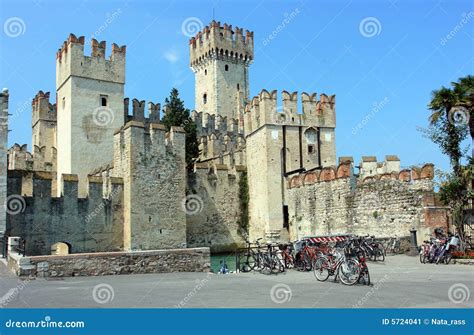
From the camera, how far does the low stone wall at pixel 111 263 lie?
14000 mm

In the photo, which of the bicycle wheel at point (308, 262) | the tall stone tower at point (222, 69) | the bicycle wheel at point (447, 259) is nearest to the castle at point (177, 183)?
the bicycle wheel at point (447, 259)

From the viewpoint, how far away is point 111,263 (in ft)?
49.3

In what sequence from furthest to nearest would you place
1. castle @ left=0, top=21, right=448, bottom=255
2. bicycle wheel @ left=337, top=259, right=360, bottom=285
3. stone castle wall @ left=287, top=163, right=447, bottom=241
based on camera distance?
castle @ left=0, top=21, right=448, bottom=255 → stone castle wall @ left=287, top=163, right=447, bottom=241 → bicycle wheel @ left=337, top=259, right=360, bottom=285

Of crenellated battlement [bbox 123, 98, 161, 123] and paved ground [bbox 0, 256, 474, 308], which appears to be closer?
paved ground [bbox 0, 256, 474, 308]

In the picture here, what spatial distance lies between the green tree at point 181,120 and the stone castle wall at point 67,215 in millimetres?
10783

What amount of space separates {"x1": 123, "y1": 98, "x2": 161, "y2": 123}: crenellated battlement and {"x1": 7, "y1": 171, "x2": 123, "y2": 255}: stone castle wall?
508 inches

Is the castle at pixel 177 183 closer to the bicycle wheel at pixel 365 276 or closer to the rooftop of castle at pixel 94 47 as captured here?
the rooftop of castle at pixel 94 47

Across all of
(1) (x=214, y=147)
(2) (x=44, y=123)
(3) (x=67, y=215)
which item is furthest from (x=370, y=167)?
(2) (x=44, y=123)

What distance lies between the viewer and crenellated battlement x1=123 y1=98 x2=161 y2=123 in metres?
41.3

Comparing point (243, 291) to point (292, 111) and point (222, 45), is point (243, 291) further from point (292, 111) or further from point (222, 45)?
point (222, 45)

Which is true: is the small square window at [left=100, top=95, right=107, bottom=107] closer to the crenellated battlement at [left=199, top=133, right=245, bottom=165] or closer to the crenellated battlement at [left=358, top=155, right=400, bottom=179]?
the crenellated battlement at [left=199, top=133, right=245, bottom=165]

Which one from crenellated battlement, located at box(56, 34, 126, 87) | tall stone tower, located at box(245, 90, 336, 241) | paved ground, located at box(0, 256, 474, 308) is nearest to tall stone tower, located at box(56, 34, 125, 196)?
crenellated battlement, located at box(56, 34, 126, 87)

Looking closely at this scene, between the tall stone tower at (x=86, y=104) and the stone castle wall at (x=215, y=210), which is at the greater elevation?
the tall stone tower at (x=86, y=104)

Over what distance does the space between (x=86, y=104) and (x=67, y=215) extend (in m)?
9.60
